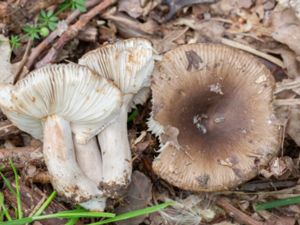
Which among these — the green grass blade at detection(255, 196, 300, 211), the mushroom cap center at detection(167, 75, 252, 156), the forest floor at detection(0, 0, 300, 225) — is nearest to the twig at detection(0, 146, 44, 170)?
the forest floor at detection(0, 0, 300, 225)

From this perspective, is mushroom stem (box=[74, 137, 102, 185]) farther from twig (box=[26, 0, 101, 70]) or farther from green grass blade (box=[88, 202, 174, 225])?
twig (box=[26, 0, 101, 70])

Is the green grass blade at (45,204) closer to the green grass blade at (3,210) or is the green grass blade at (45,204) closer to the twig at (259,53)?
the green grass blade at (3,210)

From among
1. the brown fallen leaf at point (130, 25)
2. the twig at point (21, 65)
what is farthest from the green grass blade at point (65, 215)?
the brown fallen leaf at point (130, 25)

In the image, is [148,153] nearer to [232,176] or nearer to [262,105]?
[232,176]

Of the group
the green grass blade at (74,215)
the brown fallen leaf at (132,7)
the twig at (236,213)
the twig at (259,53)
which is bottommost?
the twig at (236,213)

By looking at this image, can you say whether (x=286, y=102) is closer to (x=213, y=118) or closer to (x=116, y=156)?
(x=213, y=118)
